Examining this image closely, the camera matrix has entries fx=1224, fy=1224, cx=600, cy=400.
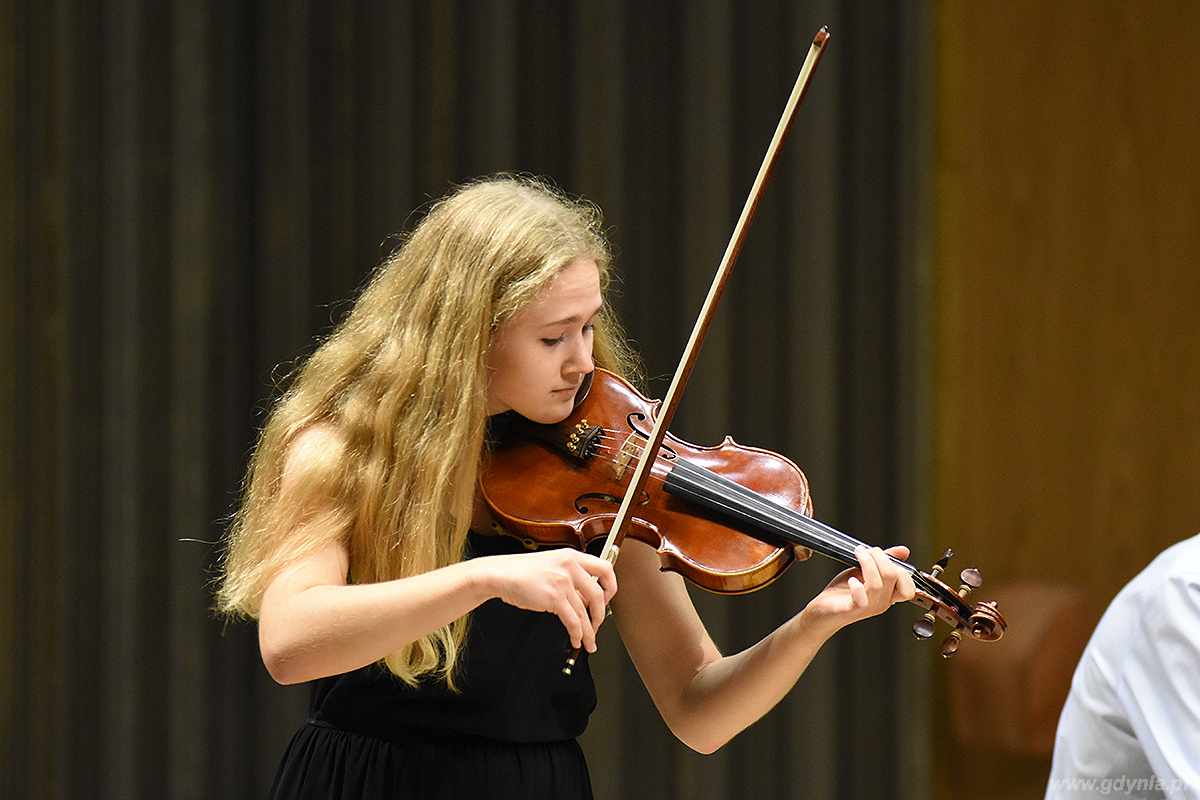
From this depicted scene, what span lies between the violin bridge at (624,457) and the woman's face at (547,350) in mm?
67

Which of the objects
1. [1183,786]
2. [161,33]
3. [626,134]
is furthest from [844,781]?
[161,33]

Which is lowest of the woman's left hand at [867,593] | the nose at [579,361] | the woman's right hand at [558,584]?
the woman's left hand at [867,593]

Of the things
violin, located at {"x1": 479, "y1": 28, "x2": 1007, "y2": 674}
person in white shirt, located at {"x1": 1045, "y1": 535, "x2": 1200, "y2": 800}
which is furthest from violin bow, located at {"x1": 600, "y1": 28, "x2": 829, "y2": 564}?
person in white shirt, located at {"x1": 1045, "y1": 535, "x2": 1200, "y2": 800}

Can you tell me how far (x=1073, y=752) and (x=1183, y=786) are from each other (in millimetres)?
149

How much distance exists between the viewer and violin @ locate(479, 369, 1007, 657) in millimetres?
1121

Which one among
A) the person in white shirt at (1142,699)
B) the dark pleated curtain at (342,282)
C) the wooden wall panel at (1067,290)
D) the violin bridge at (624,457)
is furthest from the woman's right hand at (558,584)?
the wooden wall panel at (1067,290)

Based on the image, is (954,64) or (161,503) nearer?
(161,503)

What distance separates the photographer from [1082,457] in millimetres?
2457

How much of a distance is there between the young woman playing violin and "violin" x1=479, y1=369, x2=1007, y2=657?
4 cm

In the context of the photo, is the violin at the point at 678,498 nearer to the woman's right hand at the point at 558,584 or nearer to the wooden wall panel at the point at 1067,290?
the woman's right hand at the point at 558,584

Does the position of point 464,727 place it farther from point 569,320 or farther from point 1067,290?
point 1067,290

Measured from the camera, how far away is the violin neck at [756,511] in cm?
111

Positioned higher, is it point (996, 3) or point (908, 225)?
point (996, 3)

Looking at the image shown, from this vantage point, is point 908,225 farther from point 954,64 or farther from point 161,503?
point 161,503
